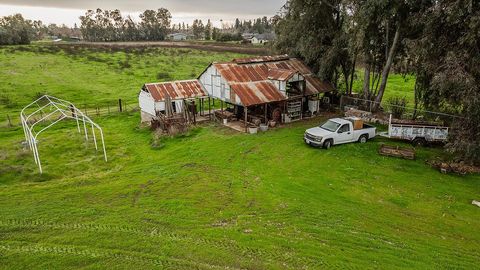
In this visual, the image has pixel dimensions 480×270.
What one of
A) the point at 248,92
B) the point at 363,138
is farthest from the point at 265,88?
the point at 363,138

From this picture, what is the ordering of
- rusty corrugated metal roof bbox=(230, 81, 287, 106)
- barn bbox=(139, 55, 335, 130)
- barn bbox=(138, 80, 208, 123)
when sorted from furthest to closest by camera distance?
1. barn bbox=(138, 80, 208, 123)
2. barn bbox=(139, 55, 335, 130)
3. rusty corrugated metal roof bbox=(230, 81, 287, 106)

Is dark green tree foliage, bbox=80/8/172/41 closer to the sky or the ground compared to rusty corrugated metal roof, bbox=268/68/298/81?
closer to the sky

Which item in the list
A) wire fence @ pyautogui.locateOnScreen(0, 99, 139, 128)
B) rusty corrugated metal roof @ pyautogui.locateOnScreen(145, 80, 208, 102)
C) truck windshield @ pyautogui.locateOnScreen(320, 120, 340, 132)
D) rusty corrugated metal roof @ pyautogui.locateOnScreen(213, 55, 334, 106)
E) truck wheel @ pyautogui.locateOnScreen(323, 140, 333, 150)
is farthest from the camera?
wire fence @ pyautogui.locateOnScreen(0, 99, 139, 128)

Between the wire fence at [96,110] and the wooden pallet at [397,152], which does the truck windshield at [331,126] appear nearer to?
the wooden pallet at [397,152]

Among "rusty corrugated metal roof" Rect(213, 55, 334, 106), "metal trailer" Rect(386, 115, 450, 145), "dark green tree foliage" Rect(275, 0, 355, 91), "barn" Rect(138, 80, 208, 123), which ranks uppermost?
"dark green tree foliage" Rect(275, 0, 355, 91)

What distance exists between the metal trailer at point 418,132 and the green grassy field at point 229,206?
1.01 metres

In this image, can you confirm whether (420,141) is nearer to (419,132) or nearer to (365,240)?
(419,132)

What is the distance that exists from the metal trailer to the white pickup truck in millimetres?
1510

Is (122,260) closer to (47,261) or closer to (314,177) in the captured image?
(47,261)

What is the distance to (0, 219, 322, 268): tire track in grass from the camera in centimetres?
1070

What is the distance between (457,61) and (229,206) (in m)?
15.2

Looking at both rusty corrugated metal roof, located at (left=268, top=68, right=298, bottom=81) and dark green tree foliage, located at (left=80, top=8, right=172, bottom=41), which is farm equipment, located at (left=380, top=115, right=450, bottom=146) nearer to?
rusty corrugated metal roof, located at (left=268, top=68, right=298, bottom=81)

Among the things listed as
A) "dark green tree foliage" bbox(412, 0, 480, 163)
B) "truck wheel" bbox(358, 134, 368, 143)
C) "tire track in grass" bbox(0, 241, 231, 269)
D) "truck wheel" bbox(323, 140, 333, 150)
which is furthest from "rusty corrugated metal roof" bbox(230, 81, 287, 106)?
"tire track in grass" bbox(0, 241, 231, 269)

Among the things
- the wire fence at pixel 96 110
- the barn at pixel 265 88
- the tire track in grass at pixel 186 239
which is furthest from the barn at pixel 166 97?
the tire track in grass at pixel 186 239
